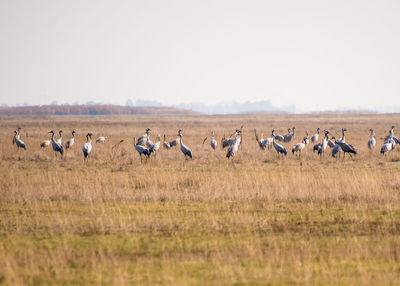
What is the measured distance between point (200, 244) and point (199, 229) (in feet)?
4.31

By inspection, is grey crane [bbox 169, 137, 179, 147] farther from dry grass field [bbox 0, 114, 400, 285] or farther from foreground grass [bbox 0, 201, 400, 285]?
foreground grass [bbox 0, 201, 400, 285]

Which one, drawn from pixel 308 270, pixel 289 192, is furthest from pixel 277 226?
pixel 289 192

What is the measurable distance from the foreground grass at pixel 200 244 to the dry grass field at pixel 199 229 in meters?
0.03

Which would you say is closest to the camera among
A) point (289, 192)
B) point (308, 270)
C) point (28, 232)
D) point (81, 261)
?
point (308, 270)

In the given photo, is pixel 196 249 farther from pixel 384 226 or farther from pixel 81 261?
pixel 384 226

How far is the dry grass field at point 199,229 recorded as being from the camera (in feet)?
27.5

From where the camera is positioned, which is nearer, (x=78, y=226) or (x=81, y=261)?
(x=81, y=261)

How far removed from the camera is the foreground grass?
8.25 m

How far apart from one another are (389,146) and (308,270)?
20.9m

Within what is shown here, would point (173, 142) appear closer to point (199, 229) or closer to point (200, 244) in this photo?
point (199, 229)

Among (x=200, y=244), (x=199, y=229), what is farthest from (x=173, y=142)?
(x=200, y=244)

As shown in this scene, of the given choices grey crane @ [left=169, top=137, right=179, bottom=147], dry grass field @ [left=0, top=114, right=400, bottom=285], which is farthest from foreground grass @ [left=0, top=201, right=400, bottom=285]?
grey crane @ [left=169, top=137, right=179, bottom=147]

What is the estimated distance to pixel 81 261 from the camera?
29.4 ft

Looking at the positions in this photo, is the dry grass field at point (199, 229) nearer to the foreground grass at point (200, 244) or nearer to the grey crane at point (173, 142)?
the foreground grass at point (200, 244)
